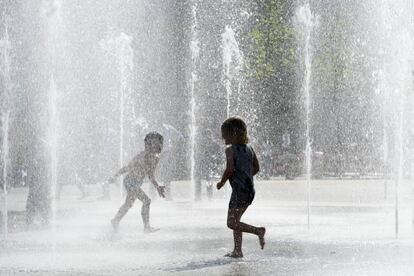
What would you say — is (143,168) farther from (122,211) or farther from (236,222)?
(236,222)

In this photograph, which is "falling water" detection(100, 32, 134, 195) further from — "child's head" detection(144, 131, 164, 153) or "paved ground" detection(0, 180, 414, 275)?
"child's head" detection(144, 131, 164, 153)

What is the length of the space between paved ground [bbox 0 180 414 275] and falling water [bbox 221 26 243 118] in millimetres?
26611

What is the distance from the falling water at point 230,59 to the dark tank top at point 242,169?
110 ft

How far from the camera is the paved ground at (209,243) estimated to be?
24.6ft

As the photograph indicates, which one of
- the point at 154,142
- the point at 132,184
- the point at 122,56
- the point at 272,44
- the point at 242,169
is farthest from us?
the point at 122,56

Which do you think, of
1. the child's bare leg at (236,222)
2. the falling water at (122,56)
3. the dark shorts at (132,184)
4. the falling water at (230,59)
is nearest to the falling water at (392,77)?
the falling water at (230,59)

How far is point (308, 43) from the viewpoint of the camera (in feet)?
142

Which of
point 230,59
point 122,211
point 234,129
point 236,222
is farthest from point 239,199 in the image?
point 230,59

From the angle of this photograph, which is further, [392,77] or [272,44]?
[392,77]

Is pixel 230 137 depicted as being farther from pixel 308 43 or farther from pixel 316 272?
pixel 308 43

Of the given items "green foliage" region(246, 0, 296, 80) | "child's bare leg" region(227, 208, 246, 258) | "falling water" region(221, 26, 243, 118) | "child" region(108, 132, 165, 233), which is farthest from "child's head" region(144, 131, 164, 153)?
"falling water" region(221, 26, 243, 118)

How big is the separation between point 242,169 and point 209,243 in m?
1.74

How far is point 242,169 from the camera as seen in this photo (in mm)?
8008

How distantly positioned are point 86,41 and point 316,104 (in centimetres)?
1173
